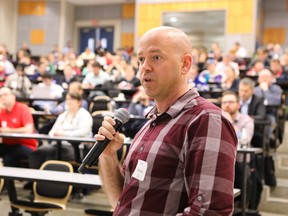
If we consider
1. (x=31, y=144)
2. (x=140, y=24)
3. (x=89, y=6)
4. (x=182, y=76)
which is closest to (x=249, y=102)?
(x=31, y=144)

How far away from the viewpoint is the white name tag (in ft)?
3.82

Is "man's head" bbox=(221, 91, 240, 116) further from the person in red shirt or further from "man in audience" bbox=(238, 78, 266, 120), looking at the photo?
the person in red shirt

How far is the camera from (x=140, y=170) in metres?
1.18

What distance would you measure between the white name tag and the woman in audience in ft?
13.2

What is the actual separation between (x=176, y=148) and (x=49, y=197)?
2769mm

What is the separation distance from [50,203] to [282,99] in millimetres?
4349

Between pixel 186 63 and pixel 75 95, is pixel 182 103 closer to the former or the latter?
pixel 186 63

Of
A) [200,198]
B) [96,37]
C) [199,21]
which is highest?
[199,21]

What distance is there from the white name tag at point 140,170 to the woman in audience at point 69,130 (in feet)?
13.2

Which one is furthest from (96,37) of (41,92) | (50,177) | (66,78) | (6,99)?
(50,177)

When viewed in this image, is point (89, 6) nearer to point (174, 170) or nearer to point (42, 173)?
point (42, 173)

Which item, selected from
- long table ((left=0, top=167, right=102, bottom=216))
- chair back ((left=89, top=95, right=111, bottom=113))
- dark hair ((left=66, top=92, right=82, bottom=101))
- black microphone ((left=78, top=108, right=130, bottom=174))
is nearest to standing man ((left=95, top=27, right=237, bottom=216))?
black microphone ((left=78, top=108, right=130, bottom=174))

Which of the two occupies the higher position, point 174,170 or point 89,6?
point 89,6

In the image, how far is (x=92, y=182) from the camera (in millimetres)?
3000
